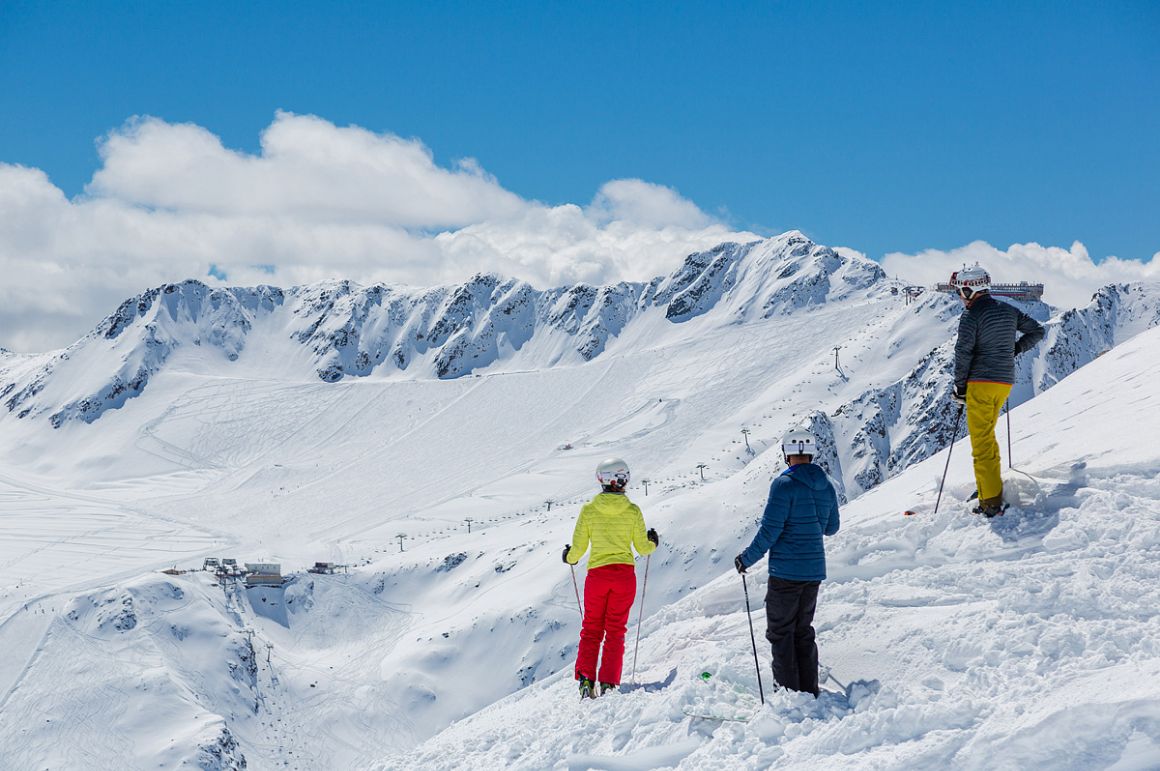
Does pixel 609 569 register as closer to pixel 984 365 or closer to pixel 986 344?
pixel 984 365

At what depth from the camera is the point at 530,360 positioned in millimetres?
196375

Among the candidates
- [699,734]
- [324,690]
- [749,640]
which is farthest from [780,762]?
[324,690]

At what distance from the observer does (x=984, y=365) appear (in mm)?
10719

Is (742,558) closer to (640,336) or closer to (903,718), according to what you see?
(903,718)

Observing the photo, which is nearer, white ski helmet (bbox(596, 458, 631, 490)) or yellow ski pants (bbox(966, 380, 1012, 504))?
white ski helmet (bbox(596, 458, 631, 490))

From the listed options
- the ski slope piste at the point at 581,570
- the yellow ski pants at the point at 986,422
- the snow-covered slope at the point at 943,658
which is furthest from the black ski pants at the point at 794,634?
the yellow ski pants at the point at 986,422

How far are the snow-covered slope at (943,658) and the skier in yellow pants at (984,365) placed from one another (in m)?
0.85

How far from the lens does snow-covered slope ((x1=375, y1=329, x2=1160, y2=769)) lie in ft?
22.2

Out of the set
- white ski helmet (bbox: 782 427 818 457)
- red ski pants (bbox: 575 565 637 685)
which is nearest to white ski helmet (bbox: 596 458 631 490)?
red ski pants (bbox: 575 565 637 685)

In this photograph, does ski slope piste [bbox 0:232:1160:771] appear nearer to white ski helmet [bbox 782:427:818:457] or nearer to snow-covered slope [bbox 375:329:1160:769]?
snow-covered slope [bbox 375:329:1160:769]

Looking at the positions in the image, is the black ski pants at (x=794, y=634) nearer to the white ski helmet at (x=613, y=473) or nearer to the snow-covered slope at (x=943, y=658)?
the snow-covered slope at (x=943, y=658)

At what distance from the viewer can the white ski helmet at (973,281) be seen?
10836mm

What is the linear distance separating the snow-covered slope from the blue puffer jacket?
46.8 inches

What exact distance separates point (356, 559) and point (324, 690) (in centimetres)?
2842
